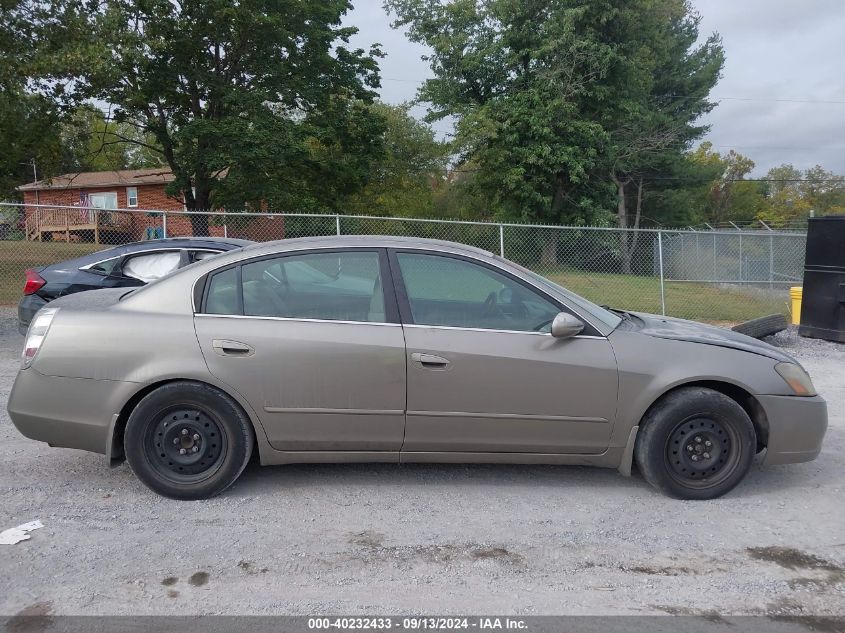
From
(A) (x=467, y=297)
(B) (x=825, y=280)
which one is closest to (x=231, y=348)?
(A) (x=467, y=297)

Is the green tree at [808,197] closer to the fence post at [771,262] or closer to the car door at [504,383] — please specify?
the fence post at [771,262]

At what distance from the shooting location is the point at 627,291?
14.2 m

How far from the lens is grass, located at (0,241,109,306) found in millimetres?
13062

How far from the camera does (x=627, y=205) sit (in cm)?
4375

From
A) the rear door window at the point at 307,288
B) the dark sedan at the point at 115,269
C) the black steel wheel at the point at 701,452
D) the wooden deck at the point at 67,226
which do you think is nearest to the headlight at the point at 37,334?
the rear door window at the point at 307,288

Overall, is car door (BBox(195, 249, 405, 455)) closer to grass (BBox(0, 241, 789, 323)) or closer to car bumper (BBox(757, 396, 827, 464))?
car bumper (BBox(757, 396, 827, 464))

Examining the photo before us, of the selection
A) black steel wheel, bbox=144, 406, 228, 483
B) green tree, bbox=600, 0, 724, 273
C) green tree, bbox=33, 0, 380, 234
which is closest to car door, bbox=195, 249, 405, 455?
black steel wheel, bbox=144, 406, 228, 483

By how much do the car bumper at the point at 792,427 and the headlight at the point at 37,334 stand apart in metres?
4.40

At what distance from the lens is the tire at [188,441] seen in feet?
13.0

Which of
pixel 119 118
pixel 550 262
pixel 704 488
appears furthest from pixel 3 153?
pixel 704 488

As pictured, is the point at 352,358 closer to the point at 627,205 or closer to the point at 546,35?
the point at 546,35

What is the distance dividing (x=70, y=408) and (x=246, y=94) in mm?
20726

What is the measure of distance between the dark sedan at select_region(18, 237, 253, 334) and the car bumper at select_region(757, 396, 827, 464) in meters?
6.27

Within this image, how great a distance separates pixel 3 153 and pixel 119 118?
475 cm
